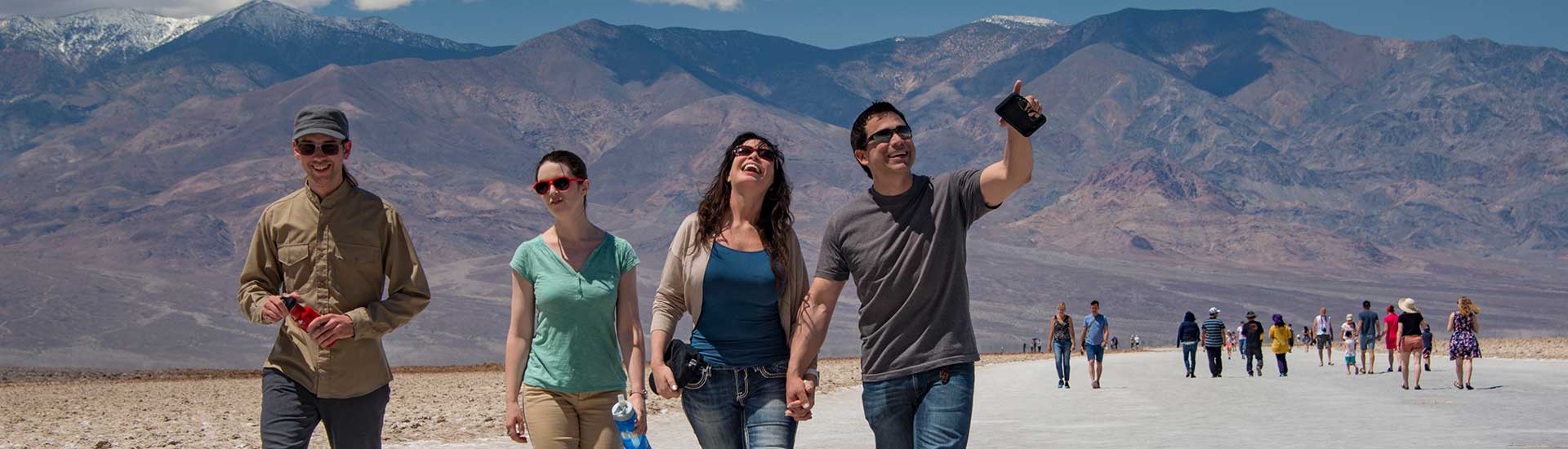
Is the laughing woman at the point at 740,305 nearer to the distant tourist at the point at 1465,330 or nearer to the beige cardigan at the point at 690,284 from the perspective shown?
the beige cardigan at the point at 690,284

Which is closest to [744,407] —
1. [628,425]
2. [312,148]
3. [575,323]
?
[628,425]

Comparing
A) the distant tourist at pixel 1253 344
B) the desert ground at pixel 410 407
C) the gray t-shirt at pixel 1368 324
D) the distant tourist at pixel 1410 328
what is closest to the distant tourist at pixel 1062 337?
the desert ground at pixel 410 407

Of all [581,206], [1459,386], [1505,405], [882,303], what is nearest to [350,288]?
[581,206]

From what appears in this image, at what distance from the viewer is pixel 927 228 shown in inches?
198

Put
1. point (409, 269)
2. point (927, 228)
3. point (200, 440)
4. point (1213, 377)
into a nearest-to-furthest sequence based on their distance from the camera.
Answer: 1. point (927, 228)
2. point (409, 269)
3. point (200, 440)
4. point (1213, 377)

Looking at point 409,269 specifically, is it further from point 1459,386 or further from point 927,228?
point 1459,386

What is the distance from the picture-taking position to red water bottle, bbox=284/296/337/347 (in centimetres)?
495

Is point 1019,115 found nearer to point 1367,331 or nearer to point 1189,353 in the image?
point 1189,353

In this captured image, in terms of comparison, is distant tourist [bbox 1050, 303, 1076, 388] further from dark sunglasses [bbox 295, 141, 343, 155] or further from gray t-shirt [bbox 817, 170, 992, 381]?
dark sunglasses [bbox 295, 141, 343, 155]

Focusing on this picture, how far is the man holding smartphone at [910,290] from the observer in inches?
196

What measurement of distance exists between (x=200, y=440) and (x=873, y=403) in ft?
35.6

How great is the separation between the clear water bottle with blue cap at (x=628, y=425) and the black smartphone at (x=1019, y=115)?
5.11 feet

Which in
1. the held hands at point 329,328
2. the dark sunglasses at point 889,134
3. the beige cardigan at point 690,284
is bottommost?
the held hands at point 329,328

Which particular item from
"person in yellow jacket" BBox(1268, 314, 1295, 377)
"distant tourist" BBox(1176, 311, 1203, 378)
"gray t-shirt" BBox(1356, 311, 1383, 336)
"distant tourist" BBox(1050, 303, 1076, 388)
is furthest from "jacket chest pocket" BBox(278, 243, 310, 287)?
"gray t-shirt" BBox(1356, 311, 1383, 336)
